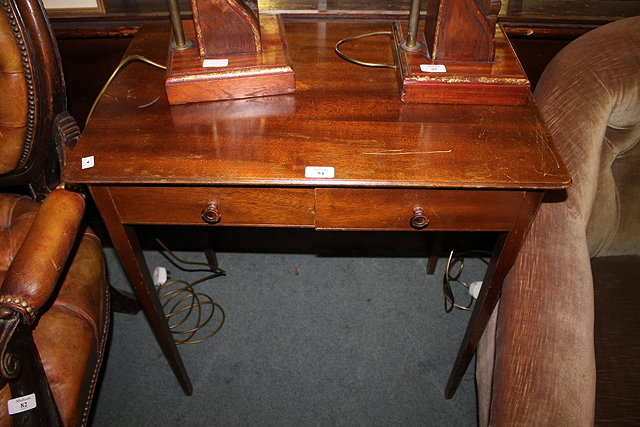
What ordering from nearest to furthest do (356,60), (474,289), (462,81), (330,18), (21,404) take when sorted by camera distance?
→ (21,404) < (462,81) < (356,60) < (330,18) < (474,289)

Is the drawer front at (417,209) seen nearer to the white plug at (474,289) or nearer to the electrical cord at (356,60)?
the electrical cord at (356,60)

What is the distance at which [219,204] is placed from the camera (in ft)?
3.08

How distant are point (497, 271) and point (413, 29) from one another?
0.53 meters

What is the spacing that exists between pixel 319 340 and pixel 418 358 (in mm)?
310

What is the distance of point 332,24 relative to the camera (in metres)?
1.28

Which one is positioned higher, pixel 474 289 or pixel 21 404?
pixel 21 404

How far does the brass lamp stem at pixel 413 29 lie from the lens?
1.00 meters

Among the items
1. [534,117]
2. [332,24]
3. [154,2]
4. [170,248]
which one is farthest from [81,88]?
[534,117]

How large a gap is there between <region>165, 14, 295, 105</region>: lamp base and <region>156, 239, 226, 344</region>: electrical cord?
33.5 inches

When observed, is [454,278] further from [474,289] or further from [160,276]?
[160,276]

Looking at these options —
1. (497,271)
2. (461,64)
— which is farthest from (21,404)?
(461,64)

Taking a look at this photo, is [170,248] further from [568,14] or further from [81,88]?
[568,14]

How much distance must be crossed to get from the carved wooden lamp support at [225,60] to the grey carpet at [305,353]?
85 cm

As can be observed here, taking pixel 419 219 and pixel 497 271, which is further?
pixel 497 271
